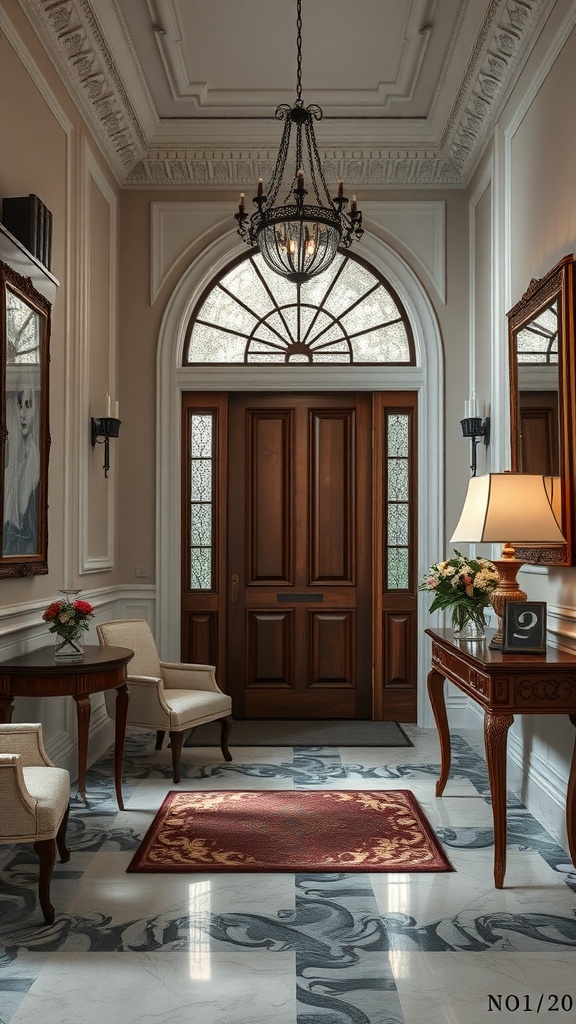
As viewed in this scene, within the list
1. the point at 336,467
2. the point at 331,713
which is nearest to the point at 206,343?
the point at 336,467

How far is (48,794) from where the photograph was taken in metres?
2.98

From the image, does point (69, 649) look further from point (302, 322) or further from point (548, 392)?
point (302, 322)

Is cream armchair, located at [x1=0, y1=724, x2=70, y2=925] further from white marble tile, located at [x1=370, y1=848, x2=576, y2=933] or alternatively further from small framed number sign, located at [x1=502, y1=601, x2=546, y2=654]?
small framed number sign, located at [x1=502, y1=601, x2=546, y2=654]

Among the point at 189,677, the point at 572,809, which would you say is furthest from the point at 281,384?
the point at 572,809

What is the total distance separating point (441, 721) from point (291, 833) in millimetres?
1021

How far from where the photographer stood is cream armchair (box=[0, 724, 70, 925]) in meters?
2.82

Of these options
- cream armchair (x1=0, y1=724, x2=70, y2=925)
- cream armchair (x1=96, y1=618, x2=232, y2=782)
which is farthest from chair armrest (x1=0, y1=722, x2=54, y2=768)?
cream armchair (x1=96, y1=618, x2=232, y2=782)

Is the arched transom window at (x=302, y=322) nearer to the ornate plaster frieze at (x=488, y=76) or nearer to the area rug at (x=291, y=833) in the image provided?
the ornate plaster frieze at (x=488, y=76)

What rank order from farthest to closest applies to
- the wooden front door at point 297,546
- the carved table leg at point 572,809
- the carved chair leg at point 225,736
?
1. the wooden front door at point 297,546
2. the carved chair leg at point 225,736
3. the carved table leg at point 572,809

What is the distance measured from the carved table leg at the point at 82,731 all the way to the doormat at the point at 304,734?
4.35 feet

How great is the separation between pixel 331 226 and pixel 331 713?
11.4 ft

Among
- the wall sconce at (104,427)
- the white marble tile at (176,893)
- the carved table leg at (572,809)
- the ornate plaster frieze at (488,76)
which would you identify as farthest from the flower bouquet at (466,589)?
the ornate plaster frieze at (488,76)

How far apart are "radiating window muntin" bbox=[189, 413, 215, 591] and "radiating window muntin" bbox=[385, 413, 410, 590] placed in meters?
1.26

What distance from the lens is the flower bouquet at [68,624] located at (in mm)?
3879
